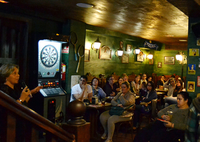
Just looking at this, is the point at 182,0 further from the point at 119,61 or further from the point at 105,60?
the point at 119,61

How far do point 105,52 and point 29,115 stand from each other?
768 cm

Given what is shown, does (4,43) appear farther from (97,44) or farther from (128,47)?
(128,47)

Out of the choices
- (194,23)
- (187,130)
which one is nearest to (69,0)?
(194,23)

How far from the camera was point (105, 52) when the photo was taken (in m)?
9.06

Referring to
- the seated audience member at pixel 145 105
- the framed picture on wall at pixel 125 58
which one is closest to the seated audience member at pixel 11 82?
the seated audience member at pixel 145 105

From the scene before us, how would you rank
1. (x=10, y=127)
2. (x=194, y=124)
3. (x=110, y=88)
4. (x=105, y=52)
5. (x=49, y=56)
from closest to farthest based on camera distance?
(x=10, y=127), (x=194, y=124), (x=49, y=56), (x=110, y=88), (x=105, y=52)

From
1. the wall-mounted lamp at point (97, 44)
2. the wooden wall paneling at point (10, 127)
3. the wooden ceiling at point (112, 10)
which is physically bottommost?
the wooden wall paneling at point (10, 127)

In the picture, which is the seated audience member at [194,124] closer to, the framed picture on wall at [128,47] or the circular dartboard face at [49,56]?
the circular dartboard face at [49,56]

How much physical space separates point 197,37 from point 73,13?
9.72ft

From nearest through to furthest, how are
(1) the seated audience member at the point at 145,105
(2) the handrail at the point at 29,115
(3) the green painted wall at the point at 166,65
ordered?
(2) the handrail at the point at 29,115 → (1) the seated audience member at the point at 145,105 → (3) the green painted wall at the point at 166,65

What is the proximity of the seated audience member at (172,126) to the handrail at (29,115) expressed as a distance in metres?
2.39

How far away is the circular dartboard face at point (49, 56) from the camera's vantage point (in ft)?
17.5

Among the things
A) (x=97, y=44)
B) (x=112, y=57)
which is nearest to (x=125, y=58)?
(x=112, y=57)

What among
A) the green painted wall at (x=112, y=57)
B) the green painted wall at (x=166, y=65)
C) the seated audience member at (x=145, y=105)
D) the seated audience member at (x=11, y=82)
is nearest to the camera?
the seated audience member at (x=11, y=82)
